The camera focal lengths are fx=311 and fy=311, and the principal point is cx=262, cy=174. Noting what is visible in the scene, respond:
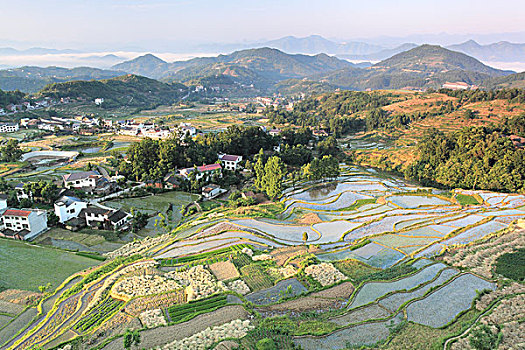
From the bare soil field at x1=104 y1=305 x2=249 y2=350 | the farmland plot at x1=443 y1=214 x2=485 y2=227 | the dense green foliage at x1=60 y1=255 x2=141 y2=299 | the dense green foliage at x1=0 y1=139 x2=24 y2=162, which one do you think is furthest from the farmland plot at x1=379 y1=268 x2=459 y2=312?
the dense green foliage at x1=0 y1=139 x2=24 y2=162

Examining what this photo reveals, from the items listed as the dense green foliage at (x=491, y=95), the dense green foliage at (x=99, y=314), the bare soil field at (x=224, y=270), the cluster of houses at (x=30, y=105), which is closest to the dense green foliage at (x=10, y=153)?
the cluster of houses at (x=30, y=105)

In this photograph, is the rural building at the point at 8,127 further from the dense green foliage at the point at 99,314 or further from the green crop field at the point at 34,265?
the dense green foliage at the point at 99,314

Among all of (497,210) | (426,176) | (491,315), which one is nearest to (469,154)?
(426,176)

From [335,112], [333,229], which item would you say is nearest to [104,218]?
[333,229]

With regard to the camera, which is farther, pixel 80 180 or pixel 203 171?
pixel 203 171

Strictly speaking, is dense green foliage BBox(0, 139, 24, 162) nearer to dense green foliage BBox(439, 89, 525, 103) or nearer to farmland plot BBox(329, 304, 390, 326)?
farmland plot BBox(329, 304, 390, 326)

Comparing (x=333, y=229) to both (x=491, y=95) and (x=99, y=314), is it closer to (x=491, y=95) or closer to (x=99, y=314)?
(x=99, y=314)

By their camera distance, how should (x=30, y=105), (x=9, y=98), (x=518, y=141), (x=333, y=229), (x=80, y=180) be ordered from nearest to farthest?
(x=333, y=229) → (x=80, y=180) → (x=518, y=141) → (x=9, y=98) → (x=30, y=105)
